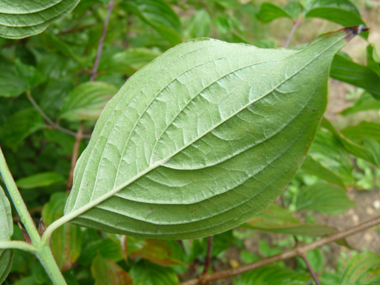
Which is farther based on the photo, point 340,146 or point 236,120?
point 340,146

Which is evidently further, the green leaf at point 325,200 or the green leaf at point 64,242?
the green leaf at point 325,200

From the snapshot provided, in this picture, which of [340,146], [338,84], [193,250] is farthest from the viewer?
[338,84]

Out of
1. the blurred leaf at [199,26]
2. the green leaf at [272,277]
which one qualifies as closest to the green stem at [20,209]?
the green leaf at [272,277]

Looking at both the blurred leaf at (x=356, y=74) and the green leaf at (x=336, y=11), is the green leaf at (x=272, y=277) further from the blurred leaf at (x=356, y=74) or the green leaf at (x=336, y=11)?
the green leaf at (x=336, y=11)

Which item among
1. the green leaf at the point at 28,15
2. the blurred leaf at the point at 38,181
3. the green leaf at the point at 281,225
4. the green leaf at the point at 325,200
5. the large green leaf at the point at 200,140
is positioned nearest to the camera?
the large green leaf at the point at 200,140

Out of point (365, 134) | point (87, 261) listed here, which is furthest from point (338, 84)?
point (87, 261)

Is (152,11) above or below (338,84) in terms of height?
below

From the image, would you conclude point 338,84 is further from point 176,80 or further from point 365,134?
point 176,80
